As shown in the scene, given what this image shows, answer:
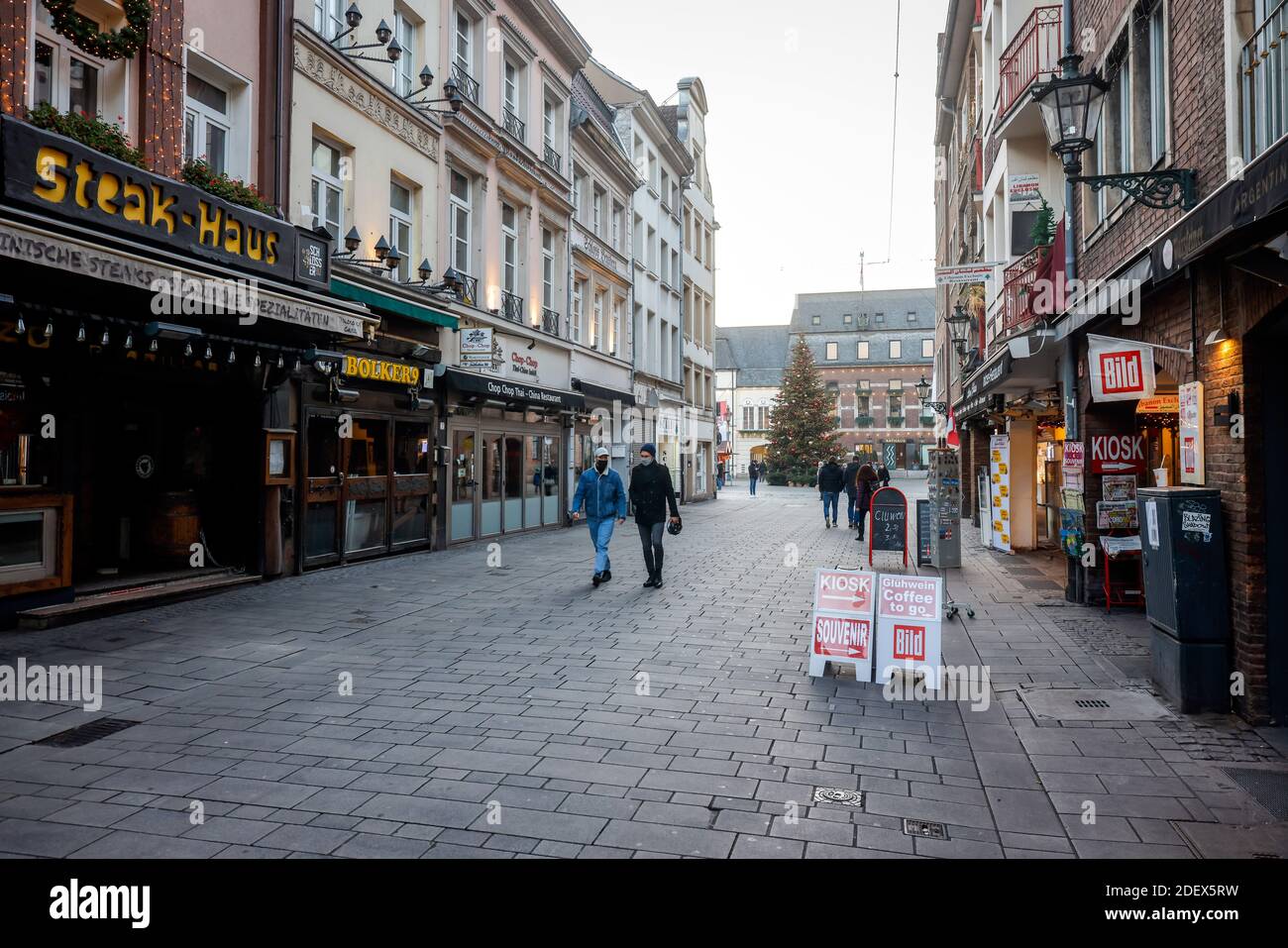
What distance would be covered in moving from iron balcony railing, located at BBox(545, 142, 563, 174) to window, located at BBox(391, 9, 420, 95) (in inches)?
250

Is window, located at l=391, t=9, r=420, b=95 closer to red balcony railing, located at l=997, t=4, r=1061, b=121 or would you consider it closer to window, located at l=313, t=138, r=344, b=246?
window, located at l=313, t=138, r=344, b=246

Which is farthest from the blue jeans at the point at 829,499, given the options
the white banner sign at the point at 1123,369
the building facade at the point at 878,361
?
the building facade at the point at 878,361

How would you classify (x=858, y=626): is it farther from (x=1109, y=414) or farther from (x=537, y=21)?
(x=537, y=21)

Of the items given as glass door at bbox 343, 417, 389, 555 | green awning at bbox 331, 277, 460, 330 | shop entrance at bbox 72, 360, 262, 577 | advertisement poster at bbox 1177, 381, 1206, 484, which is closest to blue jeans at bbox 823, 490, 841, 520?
green awning at bbox 331, 277, 460, 330

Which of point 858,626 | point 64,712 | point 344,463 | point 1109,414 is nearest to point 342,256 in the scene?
point 344,463

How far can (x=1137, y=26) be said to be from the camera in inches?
346

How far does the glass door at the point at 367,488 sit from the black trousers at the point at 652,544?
201 inches

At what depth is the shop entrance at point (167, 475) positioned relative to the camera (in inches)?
402

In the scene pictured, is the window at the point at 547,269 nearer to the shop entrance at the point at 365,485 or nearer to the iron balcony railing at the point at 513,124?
the iron balcony railing at the point at 513,124

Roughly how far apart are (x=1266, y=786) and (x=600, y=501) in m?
8.47

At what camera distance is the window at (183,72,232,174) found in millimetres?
10898

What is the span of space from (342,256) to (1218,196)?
445 inches

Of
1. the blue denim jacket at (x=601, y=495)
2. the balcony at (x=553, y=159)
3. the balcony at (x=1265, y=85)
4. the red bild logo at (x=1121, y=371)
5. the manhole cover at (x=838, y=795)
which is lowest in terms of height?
the manhole cover at (x=838, y=795)
